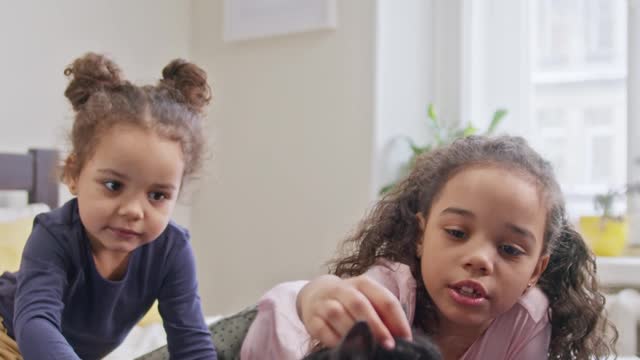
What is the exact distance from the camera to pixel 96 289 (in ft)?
3.72

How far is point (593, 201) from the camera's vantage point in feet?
8.05

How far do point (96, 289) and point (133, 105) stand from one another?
28cm

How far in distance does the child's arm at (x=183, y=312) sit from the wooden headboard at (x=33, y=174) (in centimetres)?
83

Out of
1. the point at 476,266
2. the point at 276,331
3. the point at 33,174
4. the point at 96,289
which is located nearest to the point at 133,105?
the point at 96,289

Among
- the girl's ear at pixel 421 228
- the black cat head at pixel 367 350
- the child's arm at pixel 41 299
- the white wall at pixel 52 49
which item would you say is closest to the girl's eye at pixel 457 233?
the girl's ear at pixel 421 228

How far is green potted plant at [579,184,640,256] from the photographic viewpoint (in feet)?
7.35

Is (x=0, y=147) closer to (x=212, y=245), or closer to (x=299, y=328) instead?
(x=212, y=245)

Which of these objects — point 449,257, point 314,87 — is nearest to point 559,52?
point 314,87

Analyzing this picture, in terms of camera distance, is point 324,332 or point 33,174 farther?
point 33,174

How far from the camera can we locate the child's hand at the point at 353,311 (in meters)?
0.64

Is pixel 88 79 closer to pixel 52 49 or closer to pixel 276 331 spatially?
pixel 276 331

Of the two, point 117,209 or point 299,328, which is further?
point 299,328

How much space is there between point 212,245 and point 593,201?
133 cm

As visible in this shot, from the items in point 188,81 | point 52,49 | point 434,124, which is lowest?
point 434,124
